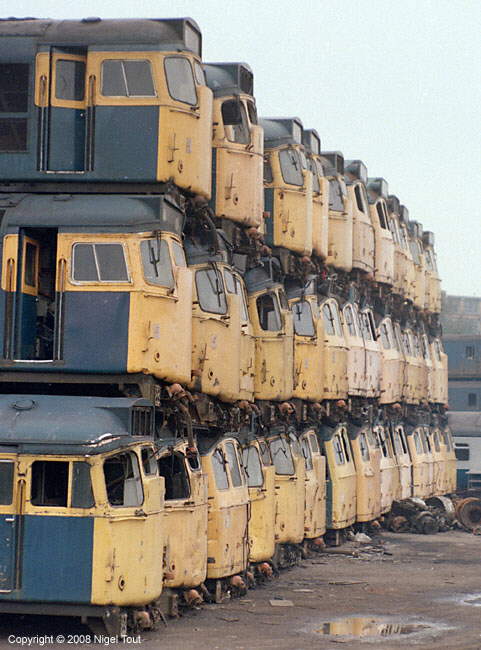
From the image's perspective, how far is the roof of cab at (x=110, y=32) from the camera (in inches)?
884

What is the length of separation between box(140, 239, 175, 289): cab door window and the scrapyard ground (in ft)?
17.6

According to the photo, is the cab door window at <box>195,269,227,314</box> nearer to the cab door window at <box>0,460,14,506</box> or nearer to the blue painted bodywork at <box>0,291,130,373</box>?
the blue painted bodywork at <box>0,291,130,373</box>

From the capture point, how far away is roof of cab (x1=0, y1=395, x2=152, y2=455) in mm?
18625

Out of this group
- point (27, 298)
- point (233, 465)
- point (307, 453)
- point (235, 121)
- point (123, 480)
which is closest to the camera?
point (123, 480)

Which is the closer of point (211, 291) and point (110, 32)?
point (110, 32)

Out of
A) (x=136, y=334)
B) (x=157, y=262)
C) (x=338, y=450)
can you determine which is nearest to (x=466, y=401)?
(x=338, y=450)

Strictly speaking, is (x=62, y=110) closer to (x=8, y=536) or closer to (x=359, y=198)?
(x=8, y=536)

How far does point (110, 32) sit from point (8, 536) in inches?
351

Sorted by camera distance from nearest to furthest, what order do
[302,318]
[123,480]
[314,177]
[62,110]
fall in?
1. [123,480]
2. [62,110]
3. [302,318]
4. [314,177]

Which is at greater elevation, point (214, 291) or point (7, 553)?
point (214, 291)

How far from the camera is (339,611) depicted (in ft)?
77.4

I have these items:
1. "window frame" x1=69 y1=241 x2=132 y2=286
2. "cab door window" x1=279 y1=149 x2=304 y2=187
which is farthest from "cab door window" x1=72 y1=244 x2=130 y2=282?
"cab door window" x1=279 y1=149 x2=304 y2=187

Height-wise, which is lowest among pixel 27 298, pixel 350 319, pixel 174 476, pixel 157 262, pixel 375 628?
pixel 375 628

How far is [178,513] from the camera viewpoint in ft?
70.4
